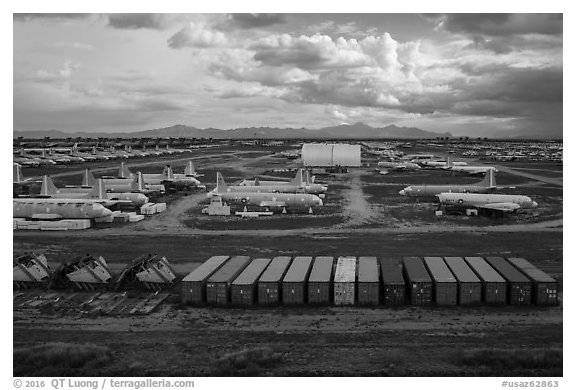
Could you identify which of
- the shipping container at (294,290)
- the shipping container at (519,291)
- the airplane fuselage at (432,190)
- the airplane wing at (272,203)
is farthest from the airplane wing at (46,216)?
the airplane fuselage at (432,190)

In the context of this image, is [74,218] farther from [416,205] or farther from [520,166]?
[520,166]

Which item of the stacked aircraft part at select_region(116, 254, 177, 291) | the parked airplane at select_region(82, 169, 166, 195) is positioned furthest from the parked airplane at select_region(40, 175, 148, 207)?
the stacked aircraft part at select_region(116, 254, 177, 291)

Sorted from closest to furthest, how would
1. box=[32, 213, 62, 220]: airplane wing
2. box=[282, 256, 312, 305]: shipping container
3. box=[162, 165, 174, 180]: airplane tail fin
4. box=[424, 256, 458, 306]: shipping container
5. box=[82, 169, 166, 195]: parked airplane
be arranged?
box=[424, 256, 458, 306]: shipping container < box=[282, 256, 312, 305]: shipping container < box=[32, 213, 62, 220]: airplane wing < box=[82, 169, 166, 195]: parked airplane < box=[162, 165, 174, 180]: airplane tail fin

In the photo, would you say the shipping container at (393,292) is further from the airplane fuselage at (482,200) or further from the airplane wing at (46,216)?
the airplane wing at (46,216)

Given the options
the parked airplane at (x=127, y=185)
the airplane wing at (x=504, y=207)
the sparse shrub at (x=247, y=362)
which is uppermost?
the parked airplane at (x=127, y=185)

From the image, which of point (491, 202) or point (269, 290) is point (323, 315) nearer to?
point (269, 290)

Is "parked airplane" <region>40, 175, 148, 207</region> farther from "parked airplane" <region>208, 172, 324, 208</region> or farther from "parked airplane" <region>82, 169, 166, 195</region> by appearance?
"parked airplane" <region>208, 172, 324, 208</region>

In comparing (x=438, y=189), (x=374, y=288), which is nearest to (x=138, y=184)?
(x=438, y=189)

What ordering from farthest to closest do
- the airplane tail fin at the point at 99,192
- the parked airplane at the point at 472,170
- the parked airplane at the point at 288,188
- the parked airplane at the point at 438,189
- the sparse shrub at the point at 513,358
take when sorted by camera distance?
the parked airplane at the point at 472,170 → the parked airplane at the point at 438,189 → the parked airplane at the point at 288,188 → the airplane tail fin at the point at 99,192 → the sparse shrub at the point at 513,358
